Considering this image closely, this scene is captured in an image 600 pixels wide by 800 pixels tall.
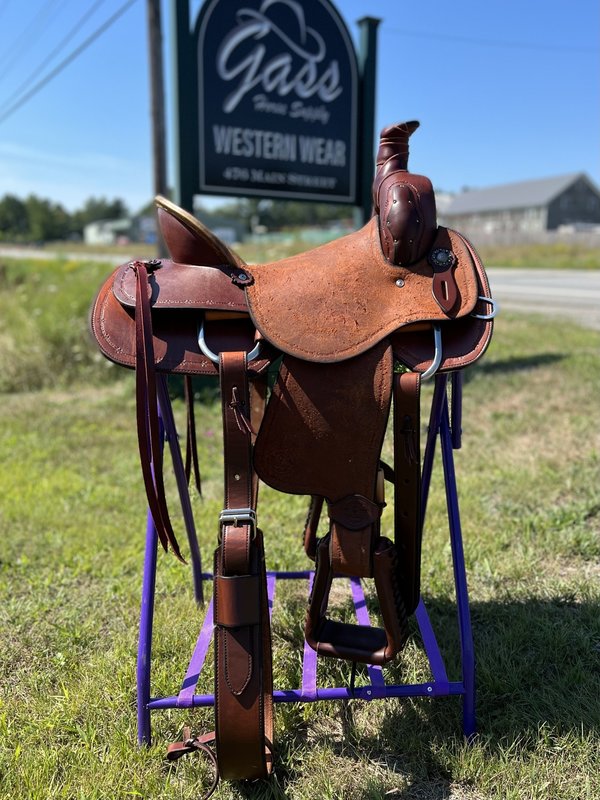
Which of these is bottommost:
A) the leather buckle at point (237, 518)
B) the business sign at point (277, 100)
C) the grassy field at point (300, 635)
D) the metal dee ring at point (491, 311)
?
the grassy field at point (300, 635)

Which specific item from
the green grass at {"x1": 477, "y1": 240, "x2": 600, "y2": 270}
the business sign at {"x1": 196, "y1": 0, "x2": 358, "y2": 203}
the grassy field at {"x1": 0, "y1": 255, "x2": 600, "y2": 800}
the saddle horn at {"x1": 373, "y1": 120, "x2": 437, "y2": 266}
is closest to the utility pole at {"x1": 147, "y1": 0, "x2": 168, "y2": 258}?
the business sign at {"x1": 196, "y1": 0, "x2": 358, "y2": 203}

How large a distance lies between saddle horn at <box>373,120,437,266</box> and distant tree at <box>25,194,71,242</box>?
83.8 metres

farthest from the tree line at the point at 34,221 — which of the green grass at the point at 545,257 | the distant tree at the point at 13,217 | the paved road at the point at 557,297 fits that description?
the paved road at the point at 557,297

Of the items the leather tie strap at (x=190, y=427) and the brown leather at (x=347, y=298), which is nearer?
the brown leather at (x=347, y=298)

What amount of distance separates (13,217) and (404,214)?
9131 centimetres

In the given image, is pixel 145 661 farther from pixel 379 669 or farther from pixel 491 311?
pixel 491 311

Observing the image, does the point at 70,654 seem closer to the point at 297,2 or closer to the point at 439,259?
the point at 439,259

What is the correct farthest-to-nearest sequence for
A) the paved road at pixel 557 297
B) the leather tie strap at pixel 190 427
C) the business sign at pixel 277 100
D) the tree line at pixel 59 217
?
the tree line at pixel 59 217 → the paved road at pixel 557 297 → the business sign at pixel 277 100 → the leather tie strap at pixel 190 427

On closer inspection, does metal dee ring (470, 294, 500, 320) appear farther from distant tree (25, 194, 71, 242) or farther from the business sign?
distant tree (25, 194, 71, 242)

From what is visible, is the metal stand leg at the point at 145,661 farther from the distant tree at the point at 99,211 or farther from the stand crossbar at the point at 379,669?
the distant tree at the point at 99,211

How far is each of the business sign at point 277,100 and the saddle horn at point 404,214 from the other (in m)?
3.23

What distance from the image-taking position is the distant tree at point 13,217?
260 feet

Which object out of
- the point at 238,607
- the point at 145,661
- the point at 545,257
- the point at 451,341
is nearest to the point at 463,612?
the point at 238,607

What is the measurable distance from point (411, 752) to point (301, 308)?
118 centimetres
